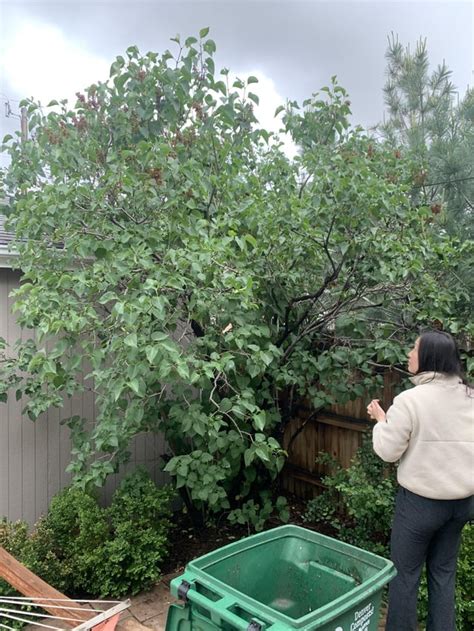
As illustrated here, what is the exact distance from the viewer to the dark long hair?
204cm

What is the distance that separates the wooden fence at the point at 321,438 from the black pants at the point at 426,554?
134cm

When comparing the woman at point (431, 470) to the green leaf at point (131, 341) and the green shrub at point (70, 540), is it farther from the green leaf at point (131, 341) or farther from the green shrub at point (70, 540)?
the green shrub at point (70, 540)

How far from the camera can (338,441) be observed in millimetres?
3971

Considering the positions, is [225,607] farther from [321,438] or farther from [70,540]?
[321,438]

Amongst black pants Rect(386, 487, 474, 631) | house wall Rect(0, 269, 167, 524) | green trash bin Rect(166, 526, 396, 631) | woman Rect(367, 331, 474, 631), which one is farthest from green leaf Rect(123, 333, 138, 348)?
house wall Rect(0, 269, 167, 524)

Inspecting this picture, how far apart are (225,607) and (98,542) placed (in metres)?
1.71

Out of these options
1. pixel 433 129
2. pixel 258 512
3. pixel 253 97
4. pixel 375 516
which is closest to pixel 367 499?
pixel 375 516

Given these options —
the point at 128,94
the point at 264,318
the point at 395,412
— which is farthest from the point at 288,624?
the point at 128,94

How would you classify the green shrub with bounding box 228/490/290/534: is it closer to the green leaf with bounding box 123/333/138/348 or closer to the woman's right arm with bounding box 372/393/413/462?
the woman's right arm with bounding box 372/393/413/462

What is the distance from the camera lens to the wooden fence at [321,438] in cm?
374

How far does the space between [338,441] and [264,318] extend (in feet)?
4.68

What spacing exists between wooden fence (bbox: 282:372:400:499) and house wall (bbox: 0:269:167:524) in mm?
1786

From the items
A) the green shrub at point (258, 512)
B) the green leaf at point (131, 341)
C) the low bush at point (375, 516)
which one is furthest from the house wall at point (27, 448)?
the low bush at point (375, 516)

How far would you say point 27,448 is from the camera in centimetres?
350
